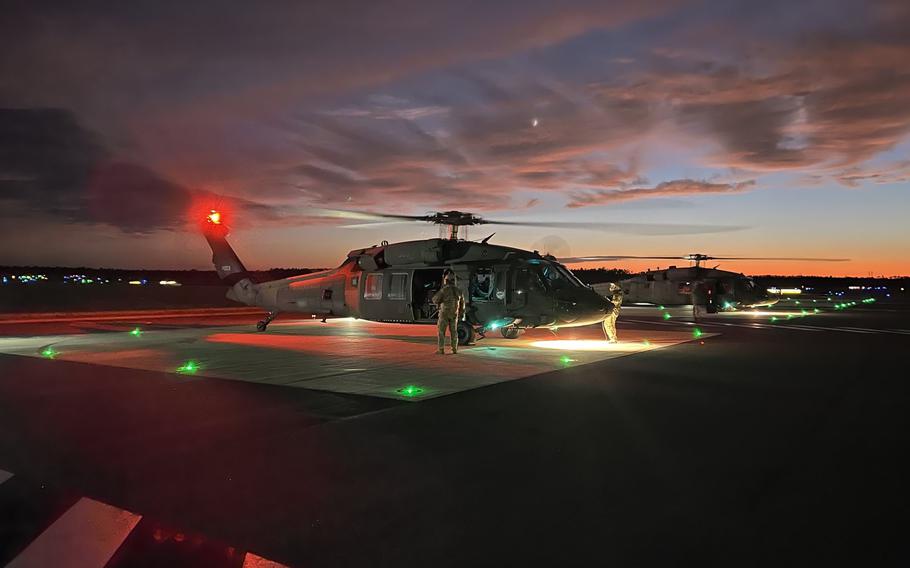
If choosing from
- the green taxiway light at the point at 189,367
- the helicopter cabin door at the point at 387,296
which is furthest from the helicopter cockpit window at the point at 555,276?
the green taxiway light at the point at 189,367

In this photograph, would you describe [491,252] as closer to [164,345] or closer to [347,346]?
[347,346]

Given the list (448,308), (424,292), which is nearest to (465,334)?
(448,308)

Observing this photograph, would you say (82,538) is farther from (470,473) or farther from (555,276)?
(555,276)

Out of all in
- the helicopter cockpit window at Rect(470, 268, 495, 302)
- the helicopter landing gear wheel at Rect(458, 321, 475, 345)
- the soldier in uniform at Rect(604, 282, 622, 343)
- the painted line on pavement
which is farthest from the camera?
the soldier in uniform at Rect(604, 282, 622, 343)

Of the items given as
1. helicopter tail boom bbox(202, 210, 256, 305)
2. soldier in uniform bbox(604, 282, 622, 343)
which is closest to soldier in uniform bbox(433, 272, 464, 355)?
soldier in uniform bbox(604, 282, 622, 343)

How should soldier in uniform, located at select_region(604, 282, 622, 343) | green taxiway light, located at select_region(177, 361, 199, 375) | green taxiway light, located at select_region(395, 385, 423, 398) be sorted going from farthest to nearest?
soldier in uniform, located at select_region(604, 282, 622, 343) < green taxiway light, located at select_region(177, 361, 199, 375) < green taxiway light, located at select_region(395, 385, 423, 398)

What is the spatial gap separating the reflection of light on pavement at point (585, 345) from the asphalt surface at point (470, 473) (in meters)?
5.56

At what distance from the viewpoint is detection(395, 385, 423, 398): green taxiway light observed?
880 cm

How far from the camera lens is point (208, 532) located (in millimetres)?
4020

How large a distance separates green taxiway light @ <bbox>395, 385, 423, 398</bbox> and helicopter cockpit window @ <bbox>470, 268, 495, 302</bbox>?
7.20 meters

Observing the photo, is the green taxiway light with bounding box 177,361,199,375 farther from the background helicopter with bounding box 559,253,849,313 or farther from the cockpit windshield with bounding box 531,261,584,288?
the background helicopter with bounding box 559,253,849,313

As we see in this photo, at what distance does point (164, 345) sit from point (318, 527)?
13524 mm

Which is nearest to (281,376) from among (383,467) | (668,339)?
(383,467)

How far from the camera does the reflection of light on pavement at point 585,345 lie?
49.9 feet
